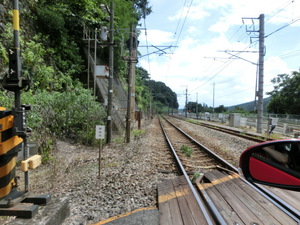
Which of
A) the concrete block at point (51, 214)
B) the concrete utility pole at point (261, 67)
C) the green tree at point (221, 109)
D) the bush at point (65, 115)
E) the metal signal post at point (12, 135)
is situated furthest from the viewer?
the green tree at point (221, 109)

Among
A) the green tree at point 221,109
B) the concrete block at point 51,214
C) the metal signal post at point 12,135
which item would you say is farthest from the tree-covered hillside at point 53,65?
the green tree at point 221,109

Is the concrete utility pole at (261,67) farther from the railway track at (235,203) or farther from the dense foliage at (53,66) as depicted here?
the railway track at (235,203)

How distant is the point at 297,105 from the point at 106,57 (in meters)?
36.4

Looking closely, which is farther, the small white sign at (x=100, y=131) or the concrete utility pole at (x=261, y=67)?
the concrete utility pole at (x=261, y=67)

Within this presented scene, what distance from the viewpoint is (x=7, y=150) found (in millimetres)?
3059

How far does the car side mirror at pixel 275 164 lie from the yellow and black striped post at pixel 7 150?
2.94 meters

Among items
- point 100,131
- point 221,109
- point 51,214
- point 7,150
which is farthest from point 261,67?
point 221,109

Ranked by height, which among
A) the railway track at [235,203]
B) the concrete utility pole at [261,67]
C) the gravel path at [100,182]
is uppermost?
the concrete utility pole at [261,67]

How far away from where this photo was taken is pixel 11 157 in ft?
10.3

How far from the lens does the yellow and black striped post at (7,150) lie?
9.78ft

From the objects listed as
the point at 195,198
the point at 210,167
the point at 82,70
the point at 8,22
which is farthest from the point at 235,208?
the point at 82,70

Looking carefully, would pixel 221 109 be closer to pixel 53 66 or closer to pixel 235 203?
pixel 53 66

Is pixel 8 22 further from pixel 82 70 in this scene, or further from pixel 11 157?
pixel 11 157

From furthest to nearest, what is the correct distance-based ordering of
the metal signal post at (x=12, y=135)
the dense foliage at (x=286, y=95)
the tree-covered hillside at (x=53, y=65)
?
the dense foliage at (x=286, y=95) < the tree-covered hillside at (x=53, y=65) < the metal signal post at (x=12, y=135)
